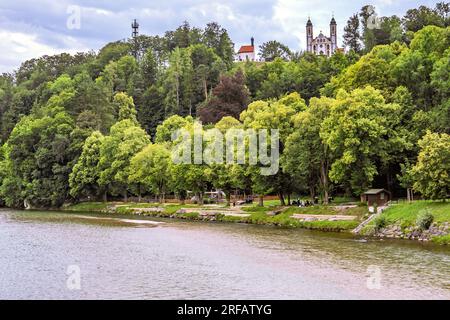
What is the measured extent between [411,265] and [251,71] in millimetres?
121012

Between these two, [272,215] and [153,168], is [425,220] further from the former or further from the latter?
[153,168]

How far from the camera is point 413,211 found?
58875 millimetres

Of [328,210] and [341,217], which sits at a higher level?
[328,210]

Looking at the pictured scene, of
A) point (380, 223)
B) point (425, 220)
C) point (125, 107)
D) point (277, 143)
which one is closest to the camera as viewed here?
point (425, 220)

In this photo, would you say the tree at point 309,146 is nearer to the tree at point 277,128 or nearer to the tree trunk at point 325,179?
the tree trunk at point 325,179

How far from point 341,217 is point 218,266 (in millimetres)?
28898

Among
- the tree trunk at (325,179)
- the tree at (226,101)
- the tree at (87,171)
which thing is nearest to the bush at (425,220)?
the tree trunk at (325,179)

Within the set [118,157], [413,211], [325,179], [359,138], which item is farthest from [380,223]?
[118,157]

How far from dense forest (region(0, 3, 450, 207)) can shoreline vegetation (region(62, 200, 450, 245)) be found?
2.73 metres

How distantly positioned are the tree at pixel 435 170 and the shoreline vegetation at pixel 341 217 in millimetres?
1511

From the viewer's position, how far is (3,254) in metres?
47.5

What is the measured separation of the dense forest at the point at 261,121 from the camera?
70.4 metres

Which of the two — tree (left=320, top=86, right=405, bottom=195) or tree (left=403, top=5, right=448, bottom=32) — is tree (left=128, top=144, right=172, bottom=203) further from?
tree (left=403, top=5, right=448, bottom=32)

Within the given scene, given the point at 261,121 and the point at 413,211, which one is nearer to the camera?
the point at 413,211
